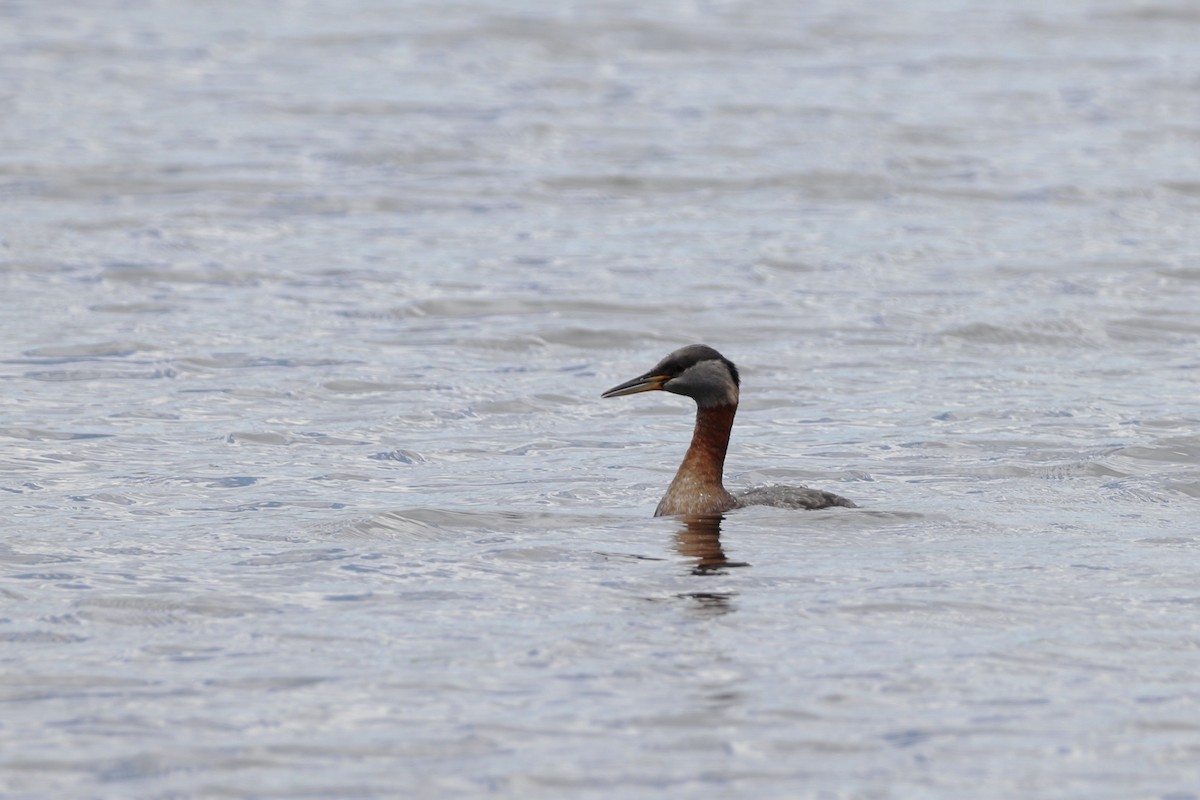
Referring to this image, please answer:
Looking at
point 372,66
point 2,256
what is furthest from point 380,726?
point 372,66

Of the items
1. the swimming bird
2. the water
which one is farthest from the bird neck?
the water

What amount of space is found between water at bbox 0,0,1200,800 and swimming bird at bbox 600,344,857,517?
0.23m

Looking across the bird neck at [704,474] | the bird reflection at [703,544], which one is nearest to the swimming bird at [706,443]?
the bird neck at [704,474]

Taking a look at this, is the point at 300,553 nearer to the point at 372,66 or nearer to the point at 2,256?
the point at 2,256

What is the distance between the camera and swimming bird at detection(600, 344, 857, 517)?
13391 millimetres

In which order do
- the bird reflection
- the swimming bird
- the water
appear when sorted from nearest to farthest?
the water, the bird reflection, the swimming bird

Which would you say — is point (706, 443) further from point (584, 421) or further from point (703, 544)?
point (584, 421)

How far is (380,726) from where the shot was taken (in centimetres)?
941

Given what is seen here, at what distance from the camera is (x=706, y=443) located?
44.5ft

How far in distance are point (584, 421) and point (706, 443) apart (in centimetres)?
351

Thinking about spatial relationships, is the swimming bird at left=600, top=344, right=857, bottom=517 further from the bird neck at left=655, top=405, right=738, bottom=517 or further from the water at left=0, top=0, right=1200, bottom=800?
the water at left=0, top=0, right=1200, bottom=800

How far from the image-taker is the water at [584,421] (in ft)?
31.0

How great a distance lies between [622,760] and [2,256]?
15938mm

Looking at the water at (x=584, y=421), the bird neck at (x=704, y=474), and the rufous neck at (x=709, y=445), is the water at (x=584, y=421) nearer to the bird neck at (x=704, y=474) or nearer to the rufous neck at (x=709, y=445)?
the bird neck at (x=704, y=474)
